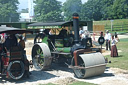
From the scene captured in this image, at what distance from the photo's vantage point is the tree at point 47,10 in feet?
152

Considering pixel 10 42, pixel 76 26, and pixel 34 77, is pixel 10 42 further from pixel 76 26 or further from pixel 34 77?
pixel 76 26

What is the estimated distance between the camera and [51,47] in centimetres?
1052

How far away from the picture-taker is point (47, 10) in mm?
49938

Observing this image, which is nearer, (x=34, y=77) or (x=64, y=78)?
(x=64, y=78)

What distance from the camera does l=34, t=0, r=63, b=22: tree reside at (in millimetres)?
46213

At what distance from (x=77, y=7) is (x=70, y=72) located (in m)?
9.55

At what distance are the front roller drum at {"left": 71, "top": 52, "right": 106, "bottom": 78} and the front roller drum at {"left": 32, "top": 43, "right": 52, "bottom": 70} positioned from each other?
131cm

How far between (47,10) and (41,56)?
132ft

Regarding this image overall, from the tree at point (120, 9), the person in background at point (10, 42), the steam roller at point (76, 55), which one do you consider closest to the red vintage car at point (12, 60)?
the person in background at point (10, 42)

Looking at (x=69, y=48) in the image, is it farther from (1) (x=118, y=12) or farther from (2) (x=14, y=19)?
(1) (x=118, y=12)

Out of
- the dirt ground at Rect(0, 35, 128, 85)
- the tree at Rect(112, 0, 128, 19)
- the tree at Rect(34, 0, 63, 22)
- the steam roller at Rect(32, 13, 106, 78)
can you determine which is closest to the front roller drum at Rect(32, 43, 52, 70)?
the steam roller at Rect(32, 13, 106, 78)

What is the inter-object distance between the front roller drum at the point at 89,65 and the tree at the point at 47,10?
36377 mm

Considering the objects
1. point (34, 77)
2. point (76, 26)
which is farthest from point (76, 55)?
point (34, 77)

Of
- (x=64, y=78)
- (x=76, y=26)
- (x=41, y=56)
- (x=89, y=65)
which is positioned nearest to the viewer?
(x=89, y=65)
